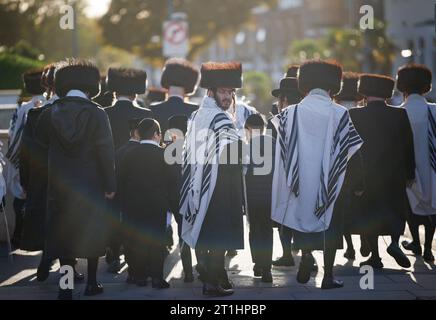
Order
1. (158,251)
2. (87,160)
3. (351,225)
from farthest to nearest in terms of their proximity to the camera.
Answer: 1. (351,225)
2. (158,251)
3. (87,160)

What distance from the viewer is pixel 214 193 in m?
8.75

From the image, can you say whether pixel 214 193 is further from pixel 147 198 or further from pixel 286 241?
pixel 286 241

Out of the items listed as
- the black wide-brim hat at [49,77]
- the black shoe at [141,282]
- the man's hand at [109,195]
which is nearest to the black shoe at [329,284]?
the black shoe at [141,282]

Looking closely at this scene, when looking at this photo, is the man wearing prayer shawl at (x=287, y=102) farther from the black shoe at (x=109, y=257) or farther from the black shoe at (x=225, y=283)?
the black shoe at (x=109, y=257)

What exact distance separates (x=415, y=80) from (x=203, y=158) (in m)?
3.47

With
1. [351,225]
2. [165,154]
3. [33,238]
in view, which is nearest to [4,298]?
[33,238]

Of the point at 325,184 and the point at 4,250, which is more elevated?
the point at 325,184

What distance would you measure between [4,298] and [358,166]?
338 cm

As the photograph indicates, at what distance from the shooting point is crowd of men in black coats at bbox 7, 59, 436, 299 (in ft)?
27.9

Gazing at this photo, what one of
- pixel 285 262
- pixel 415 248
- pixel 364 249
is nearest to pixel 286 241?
pixel 285 262

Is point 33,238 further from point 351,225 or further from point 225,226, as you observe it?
point 351,225

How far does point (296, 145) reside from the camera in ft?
30.1

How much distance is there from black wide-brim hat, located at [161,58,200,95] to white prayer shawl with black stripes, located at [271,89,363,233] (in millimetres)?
2684

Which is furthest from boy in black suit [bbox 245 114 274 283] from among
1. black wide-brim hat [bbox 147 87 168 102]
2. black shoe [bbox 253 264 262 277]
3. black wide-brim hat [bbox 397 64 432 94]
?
black wide-brim hat [bbox 147 87 168 102]
